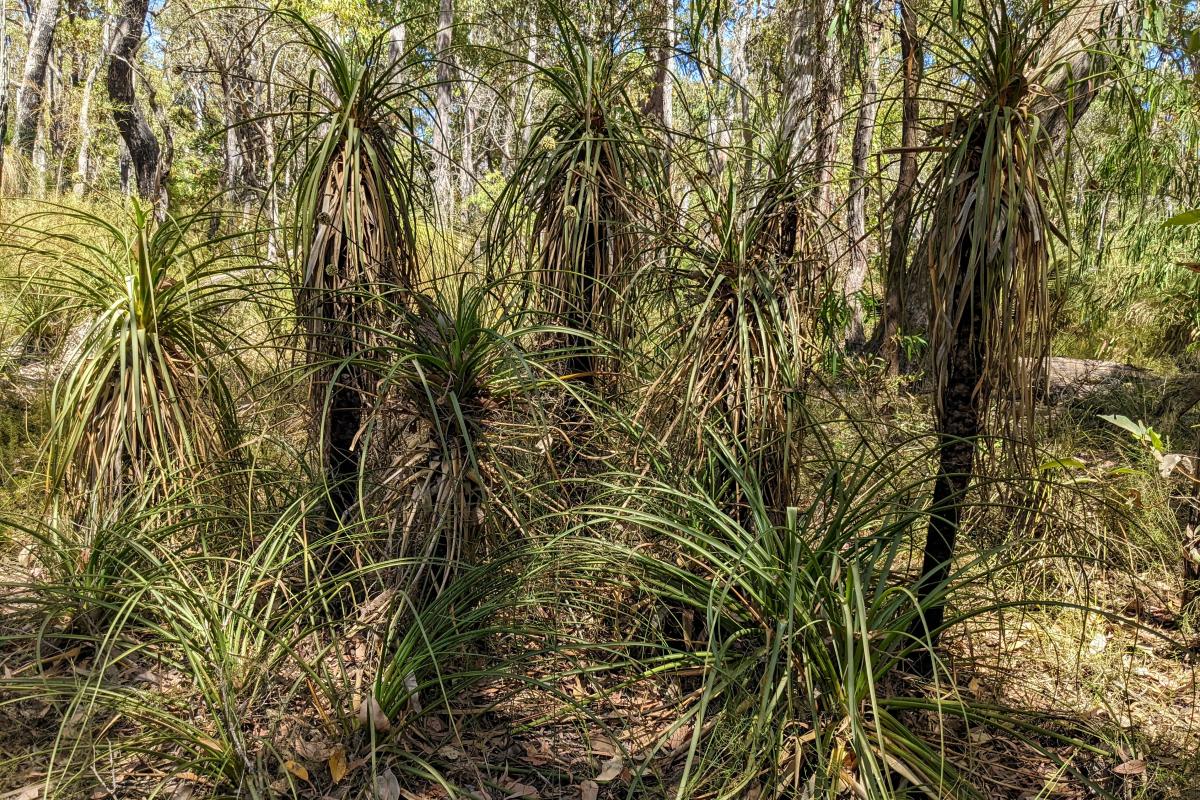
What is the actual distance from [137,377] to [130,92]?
24.8 feet

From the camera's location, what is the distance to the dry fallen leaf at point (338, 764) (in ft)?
8.00

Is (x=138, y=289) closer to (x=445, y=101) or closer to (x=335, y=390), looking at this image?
(x=335, y=390)

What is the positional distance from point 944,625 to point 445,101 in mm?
17680

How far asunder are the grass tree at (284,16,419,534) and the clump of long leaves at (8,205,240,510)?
1.22ft

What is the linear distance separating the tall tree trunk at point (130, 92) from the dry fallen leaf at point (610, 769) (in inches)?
315

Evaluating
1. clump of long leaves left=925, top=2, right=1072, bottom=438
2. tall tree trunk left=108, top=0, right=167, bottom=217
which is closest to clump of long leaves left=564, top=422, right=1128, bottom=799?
clump of long leaves left=925, top=2, right=1072, bottom=438

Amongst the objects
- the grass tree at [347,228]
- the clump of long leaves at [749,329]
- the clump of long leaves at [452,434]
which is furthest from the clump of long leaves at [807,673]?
the grass tree at [347,228]

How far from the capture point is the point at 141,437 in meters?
3.29

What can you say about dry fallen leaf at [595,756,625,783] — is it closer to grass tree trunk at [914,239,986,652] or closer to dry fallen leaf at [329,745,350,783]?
dry fallen leaf at [329,745,350,783]

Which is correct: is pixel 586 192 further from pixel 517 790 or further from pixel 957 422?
pixel 517 790

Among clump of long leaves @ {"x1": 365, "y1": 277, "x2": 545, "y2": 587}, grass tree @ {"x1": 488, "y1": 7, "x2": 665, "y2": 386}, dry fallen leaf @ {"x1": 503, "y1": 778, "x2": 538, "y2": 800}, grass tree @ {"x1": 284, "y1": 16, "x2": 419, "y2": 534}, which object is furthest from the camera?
grass tree @ {"x1": 488, "y1": 7, "x2": 665, "y2": 386}

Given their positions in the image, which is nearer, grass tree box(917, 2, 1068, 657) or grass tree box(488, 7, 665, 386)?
grass tree box(917, 2, 1068, 657)

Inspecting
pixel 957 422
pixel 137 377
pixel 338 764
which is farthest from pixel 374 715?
pixel 957 422

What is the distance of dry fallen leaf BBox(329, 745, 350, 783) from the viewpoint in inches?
96.0
